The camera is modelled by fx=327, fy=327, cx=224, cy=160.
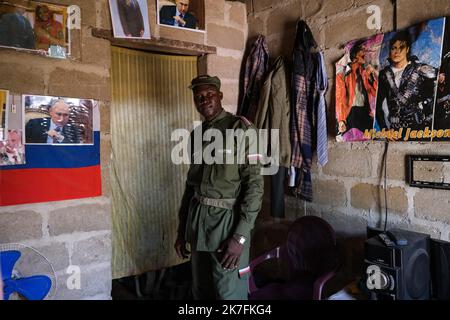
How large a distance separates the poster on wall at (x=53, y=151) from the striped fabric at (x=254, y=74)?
1141 mm

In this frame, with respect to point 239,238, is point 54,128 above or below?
above

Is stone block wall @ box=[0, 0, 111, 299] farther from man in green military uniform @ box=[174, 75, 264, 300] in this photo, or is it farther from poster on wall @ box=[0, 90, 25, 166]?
man in green military uniform @ box=[174, 75, 264, 300]

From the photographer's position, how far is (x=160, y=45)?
8.06ft

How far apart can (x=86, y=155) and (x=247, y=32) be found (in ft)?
5.71

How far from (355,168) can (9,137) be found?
214 centimetres

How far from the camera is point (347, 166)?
217cm

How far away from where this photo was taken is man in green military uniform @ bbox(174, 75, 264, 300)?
66.5 inches

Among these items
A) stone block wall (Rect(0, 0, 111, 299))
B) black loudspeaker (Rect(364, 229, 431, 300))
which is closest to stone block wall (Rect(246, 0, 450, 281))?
black loudspeaker (Rect(364, 229, 431, 300))

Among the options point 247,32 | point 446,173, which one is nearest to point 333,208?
point 446,173

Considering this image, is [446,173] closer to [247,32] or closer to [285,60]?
[285,60]

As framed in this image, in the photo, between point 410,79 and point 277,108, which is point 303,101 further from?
point 410,79

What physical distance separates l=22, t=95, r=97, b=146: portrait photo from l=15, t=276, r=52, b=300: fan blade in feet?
2.64

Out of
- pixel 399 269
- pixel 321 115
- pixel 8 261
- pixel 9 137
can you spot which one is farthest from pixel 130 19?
pixel 399 269
